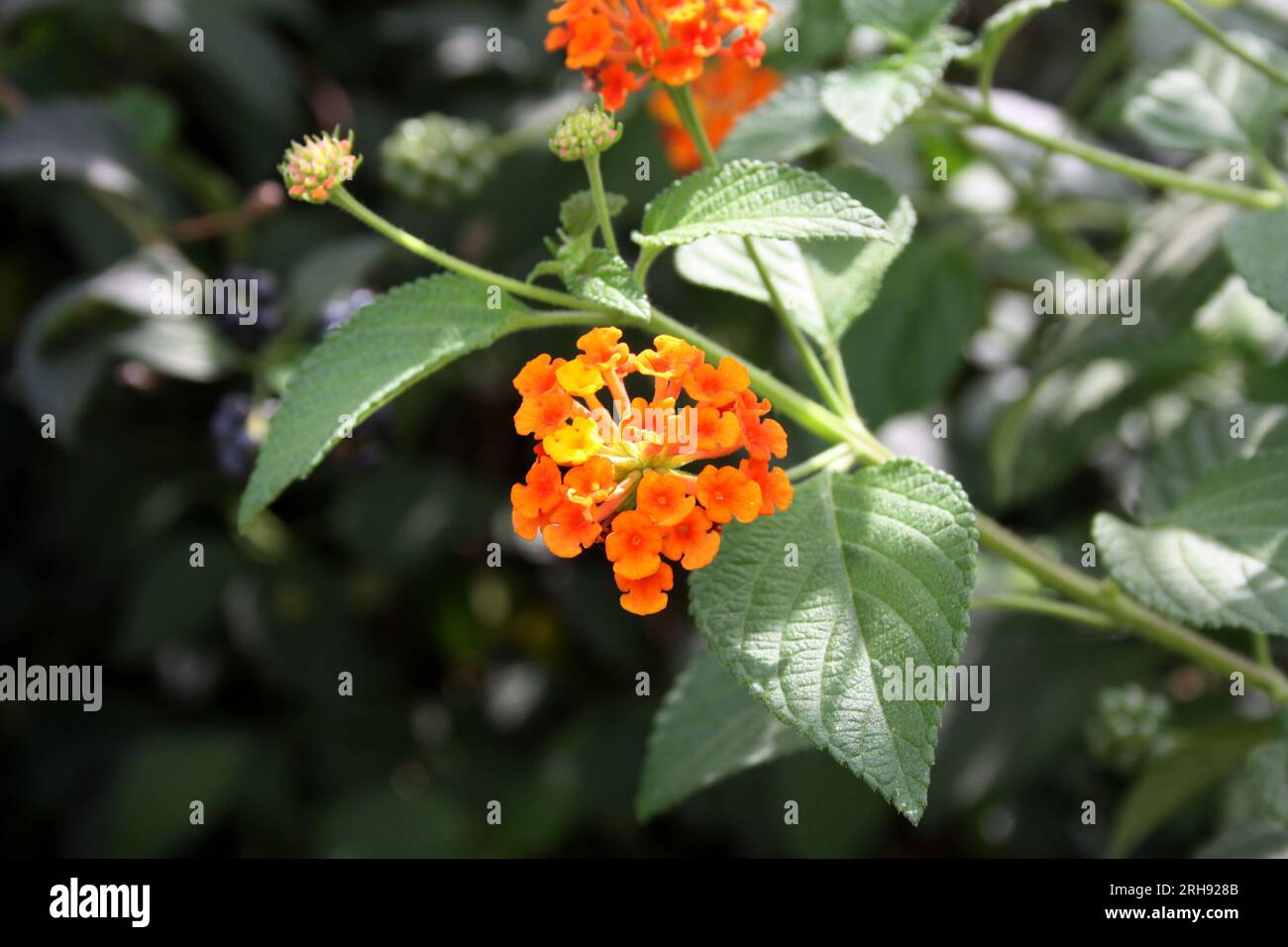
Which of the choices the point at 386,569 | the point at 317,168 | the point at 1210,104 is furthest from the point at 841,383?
the point at 386,569

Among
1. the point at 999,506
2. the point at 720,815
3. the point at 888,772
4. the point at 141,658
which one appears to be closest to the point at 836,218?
the point at 888,772

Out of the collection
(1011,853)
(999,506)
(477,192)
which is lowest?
(1011,853)

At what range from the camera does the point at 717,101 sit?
165cm

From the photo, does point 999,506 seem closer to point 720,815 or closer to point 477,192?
point 720,815

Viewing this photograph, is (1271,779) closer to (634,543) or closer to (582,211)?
(634,543)

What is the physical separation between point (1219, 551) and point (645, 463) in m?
0.51

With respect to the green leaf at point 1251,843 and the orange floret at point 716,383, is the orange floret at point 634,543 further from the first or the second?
the green leaf at point 1251,843

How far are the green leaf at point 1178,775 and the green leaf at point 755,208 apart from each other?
82 cm

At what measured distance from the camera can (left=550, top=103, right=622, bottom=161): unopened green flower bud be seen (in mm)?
941

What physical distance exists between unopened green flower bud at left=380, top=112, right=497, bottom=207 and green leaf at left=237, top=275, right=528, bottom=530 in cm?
68

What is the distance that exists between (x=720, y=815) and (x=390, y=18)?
4.60 feet
